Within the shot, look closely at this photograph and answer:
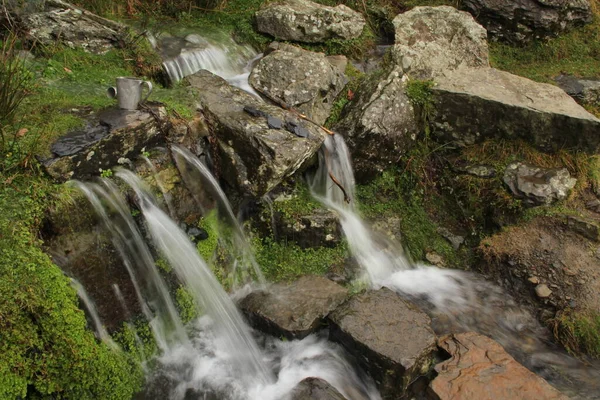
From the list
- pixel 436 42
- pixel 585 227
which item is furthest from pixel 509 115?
pixel 436 42

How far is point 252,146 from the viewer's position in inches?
207

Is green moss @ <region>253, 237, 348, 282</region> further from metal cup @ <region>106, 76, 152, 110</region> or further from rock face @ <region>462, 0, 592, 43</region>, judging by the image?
rock face @ <region>462, 0, 592, 43</region>

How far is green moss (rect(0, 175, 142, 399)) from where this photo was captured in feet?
11.3

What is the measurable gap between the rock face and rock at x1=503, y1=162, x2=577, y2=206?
426cm

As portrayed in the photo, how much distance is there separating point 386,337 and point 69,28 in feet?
19.6

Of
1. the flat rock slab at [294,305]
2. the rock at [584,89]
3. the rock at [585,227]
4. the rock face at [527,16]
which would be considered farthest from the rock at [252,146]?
the rock face at [527,16]

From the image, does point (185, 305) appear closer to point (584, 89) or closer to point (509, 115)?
point (509, 115)

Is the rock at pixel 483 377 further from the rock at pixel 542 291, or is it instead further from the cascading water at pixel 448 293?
the rock at pixel 542 291

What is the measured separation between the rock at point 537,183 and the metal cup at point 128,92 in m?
5.02

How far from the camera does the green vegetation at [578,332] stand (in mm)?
5160

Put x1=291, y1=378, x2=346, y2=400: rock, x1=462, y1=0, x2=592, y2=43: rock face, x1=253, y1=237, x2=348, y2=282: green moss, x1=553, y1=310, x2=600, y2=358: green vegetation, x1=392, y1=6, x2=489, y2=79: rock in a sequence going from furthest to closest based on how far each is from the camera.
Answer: x1=462, y1=0, x2=592, y2=43: rock face, x1=392, y1=6, x2=489, y2=79: rock, x1=253, y1=237, x2=348, y2=282: green moss, x1=553, y1=310, x2=600, y2=358: green vegetation, x1=291, y1=378, x2=346, y2=400: rock

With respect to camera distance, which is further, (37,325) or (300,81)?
(300,81)

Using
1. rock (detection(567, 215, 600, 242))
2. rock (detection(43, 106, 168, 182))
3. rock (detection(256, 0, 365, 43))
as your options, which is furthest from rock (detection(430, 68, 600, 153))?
rock (detection(43, 106, 168, 182))

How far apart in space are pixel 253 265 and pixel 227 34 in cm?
464
